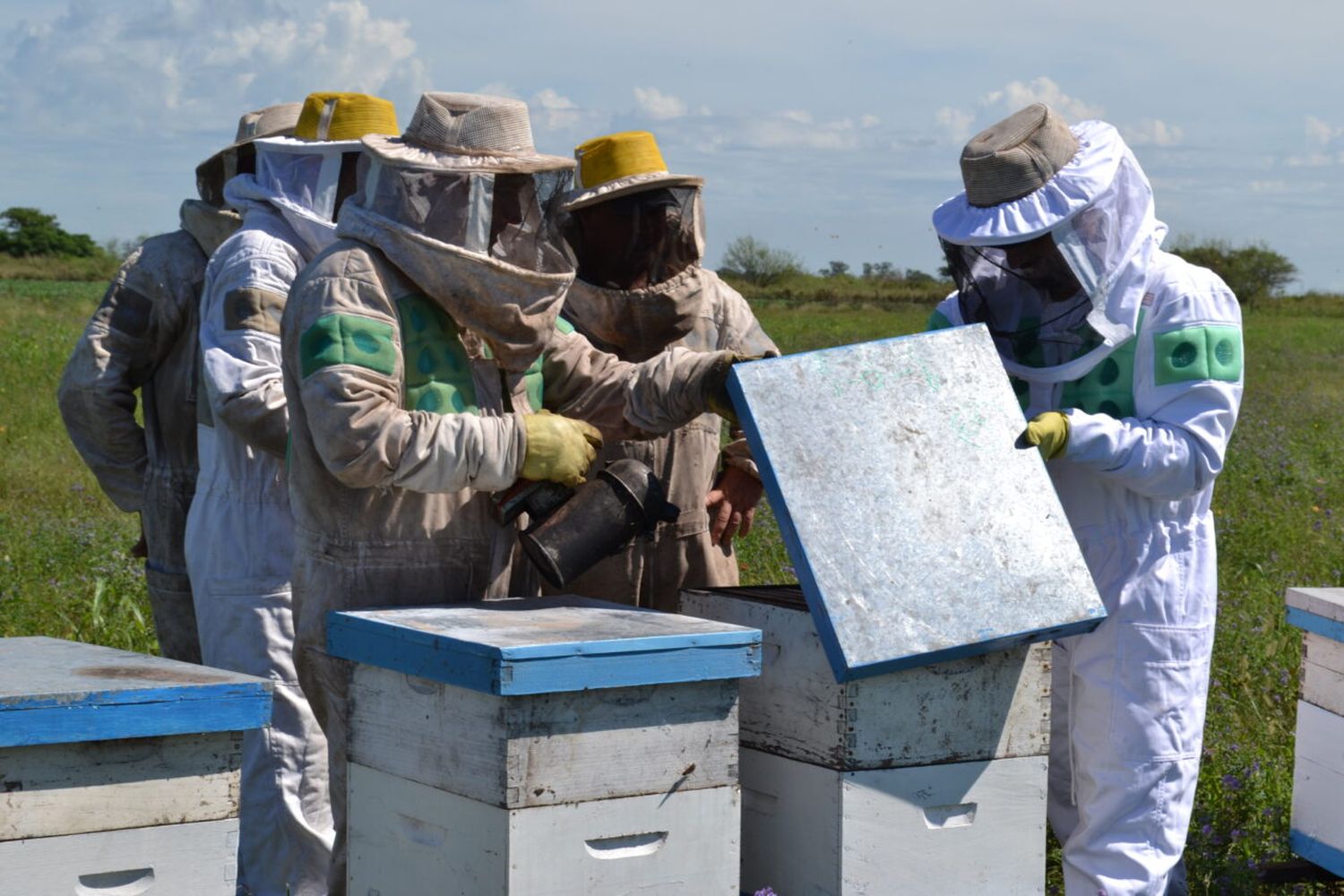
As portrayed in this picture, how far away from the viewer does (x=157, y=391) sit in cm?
448

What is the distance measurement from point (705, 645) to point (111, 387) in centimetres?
247

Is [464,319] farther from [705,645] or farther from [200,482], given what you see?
[200,482]

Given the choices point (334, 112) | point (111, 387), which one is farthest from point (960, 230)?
point (111, 387)

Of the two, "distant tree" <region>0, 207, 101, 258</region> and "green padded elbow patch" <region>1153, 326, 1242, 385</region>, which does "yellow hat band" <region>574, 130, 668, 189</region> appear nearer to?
"green padded elbow patch" <region>1153, 326, 1242, 385</region>

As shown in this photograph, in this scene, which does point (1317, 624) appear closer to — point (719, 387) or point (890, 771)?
point (890, 771)

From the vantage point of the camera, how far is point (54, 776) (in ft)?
7.91

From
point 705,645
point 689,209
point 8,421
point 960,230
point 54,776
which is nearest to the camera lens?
point 54,776

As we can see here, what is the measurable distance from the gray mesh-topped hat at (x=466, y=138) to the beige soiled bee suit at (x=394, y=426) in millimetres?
158

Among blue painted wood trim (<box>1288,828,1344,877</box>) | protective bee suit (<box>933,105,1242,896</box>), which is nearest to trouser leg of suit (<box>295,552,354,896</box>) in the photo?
protective bee suit (<box>933,105,1242,896</box>)

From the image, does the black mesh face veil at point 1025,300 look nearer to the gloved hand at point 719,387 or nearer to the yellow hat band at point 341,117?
the gloved hand at point 719,387

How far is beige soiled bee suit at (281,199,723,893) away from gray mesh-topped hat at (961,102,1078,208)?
73cm

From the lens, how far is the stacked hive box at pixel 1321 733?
153 inches

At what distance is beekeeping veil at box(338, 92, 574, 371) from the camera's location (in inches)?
119

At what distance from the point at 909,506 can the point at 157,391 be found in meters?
2.51
